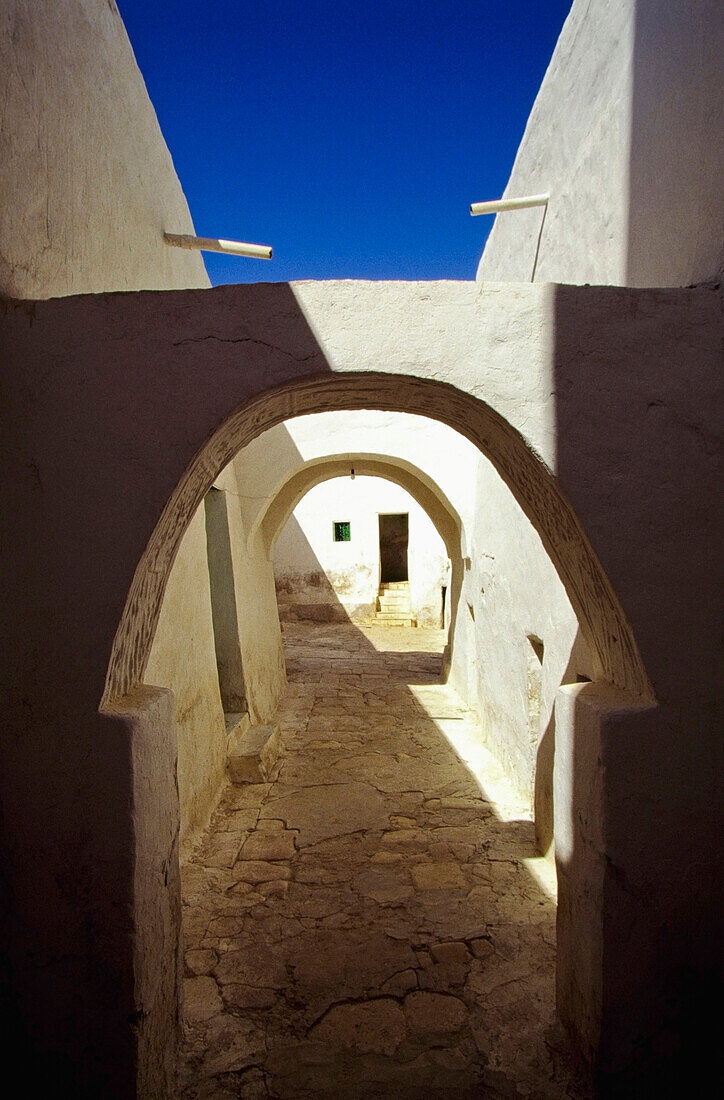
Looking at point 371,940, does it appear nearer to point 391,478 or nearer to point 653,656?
point 653,656

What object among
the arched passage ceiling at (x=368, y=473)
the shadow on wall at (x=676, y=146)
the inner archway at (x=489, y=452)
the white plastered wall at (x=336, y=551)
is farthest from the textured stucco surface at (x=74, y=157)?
the white plastered wall at (x=336, y=551)

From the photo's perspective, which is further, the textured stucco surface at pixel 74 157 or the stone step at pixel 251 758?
the stone step at pixel 251 758

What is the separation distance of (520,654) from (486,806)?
4.04 feet

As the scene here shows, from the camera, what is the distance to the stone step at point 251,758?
17.7 ft

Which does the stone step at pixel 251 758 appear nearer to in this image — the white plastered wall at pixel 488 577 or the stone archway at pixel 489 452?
the white plastered wall at pixel 488 577

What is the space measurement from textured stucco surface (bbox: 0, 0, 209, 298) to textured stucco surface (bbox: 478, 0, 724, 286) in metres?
2.64

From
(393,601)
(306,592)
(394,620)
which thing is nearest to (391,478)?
(394,620)

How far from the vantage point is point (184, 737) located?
4.36m

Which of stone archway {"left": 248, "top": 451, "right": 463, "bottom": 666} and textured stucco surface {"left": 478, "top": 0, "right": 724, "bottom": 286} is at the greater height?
textured stucco surface {"left": 478, "top": 0, "right": 724, "bottom": 286}

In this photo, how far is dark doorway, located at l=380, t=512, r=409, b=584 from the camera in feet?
63.8

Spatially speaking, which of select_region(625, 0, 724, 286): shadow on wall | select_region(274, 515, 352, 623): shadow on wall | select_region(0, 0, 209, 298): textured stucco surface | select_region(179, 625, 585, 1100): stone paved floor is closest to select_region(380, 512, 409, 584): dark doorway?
select_region(274, 515, 352, 623): shadow on wall

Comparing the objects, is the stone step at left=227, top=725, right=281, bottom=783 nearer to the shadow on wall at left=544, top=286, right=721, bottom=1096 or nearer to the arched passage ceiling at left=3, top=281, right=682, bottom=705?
the arched passage ceiling at left=3, top=281, right=682, bottom=705

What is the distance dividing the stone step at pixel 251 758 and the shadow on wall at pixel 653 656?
3645 millimetres

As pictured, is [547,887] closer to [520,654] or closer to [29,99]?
[520,654]
